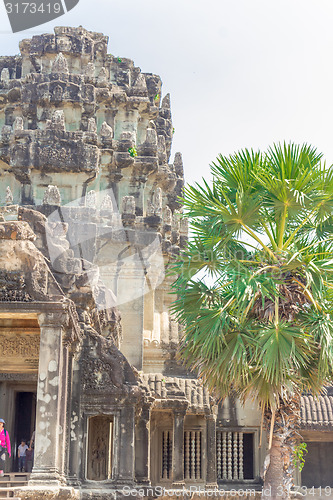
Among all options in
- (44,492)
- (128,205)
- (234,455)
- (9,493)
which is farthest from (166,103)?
(44,492)

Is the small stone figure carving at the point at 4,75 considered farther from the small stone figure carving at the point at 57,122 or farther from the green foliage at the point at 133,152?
→ the green foliage at the point at 133,152

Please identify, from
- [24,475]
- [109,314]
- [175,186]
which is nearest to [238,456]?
[109,314]

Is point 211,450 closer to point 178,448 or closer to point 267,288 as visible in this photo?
point 178,448

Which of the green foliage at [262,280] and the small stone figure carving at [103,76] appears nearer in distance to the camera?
the green foliage at [262,280]

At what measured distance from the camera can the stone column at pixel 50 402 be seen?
17.9 meters

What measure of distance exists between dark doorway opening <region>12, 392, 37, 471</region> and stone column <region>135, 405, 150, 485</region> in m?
3.63

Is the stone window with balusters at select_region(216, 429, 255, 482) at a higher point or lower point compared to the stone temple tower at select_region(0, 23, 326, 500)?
lower

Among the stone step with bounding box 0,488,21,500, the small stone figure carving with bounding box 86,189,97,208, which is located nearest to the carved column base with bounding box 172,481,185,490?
the stone step with bounding box 0,488,21,500

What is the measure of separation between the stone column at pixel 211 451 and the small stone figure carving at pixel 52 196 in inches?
417

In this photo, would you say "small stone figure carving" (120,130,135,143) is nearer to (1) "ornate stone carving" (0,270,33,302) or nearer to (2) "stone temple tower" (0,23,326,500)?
(2) "stone temple tower" (0,23,326,500)

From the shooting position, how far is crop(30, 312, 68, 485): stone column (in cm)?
1794

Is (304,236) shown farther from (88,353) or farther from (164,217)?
(164,217)

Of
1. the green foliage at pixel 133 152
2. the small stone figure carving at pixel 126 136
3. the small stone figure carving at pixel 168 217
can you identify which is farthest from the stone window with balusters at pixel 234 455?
the small stone figure carving at pixel 126 136

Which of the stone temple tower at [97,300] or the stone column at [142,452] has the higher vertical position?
the stone temple tower at [97,300]
